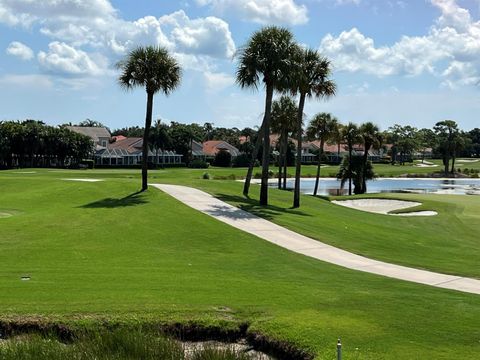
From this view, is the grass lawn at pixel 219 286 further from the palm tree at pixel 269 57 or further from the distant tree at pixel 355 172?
the distant tree at pixel 355 172

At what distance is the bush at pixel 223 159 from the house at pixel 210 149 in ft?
24.3

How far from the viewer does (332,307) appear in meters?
11.0

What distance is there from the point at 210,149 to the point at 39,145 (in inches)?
2173

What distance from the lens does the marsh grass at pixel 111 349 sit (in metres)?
8.45

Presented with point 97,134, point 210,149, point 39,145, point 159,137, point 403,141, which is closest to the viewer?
point 39,145

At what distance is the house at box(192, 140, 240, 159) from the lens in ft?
443

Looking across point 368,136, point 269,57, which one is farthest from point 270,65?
point 368,136

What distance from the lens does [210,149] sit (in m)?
141

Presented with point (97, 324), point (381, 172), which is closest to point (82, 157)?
point (381, 172)

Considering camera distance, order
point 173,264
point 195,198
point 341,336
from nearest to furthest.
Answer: point 341,336 → point 173,264 → point 195,198

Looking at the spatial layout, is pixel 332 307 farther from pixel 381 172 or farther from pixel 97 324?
pixel 381 172

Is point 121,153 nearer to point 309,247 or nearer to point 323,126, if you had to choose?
point 323,126

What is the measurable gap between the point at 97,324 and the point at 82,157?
94944 mm

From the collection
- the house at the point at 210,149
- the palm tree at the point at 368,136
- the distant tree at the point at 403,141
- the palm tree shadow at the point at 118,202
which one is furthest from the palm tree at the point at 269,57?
the distant tree at the point at 403,141
